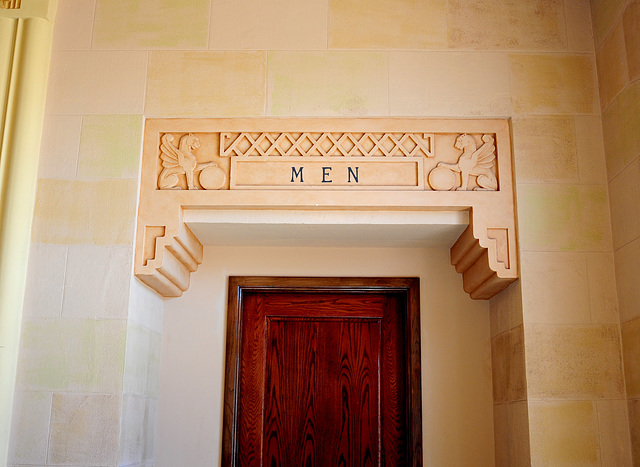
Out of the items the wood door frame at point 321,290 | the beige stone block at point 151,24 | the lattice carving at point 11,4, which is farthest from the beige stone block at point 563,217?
the lattice carving at point 11,4

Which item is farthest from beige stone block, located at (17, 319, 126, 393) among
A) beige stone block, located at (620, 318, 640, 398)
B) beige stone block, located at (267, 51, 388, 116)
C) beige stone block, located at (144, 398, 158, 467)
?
beige stone block, located at (620, 318, 640, 398)

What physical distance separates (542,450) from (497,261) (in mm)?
896

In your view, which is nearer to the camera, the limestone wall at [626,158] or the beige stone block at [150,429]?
the limestone wall at [626,158]

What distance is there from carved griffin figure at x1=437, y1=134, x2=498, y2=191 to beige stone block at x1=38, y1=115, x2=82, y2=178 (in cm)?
185

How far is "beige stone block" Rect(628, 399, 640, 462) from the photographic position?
3141 mm

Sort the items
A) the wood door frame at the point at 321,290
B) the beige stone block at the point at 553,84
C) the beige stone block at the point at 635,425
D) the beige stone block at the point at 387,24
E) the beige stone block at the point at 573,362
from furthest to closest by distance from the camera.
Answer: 1. the wood door frame at the point at 321,290
2. the beige stone block at the point at 387,24
3. the beige stone block at the point at 553,84
4. the beige stone block at the point at 573,362
5. the beige stone block at the point at 635,425

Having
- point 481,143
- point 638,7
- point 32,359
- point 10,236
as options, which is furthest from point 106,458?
point 638,7

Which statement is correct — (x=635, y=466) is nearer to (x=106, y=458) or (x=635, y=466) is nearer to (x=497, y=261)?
(x=497, y=261)

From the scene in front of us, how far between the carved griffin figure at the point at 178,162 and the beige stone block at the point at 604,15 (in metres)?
2.09

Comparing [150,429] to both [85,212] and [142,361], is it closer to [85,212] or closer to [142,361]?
[142,361]

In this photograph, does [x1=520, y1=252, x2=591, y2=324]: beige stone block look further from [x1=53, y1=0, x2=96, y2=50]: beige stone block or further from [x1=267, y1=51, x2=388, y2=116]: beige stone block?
[x1=53, y1=0, x2=96, y2=50]: beige stone block

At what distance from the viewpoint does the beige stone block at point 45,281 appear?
339 centimetres

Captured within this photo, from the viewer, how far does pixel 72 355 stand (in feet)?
10.9

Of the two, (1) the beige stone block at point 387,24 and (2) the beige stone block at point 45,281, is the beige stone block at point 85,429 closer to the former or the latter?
(2) the beige stone block at point 45,281
